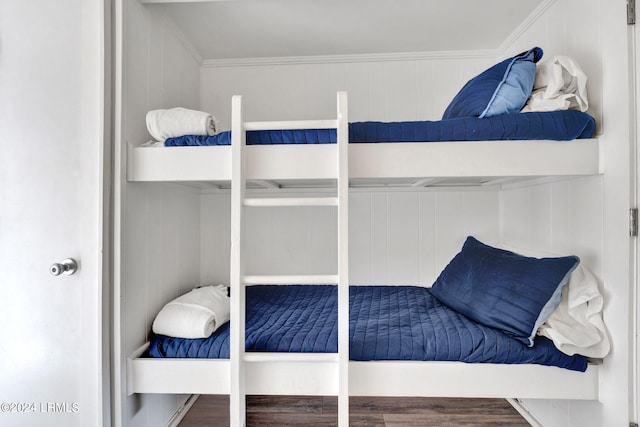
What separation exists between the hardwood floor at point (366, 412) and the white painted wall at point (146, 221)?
0.24 m

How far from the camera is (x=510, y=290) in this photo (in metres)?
1.56

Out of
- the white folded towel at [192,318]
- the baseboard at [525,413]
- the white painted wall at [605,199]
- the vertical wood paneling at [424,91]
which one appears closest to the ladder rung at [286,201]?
the white folded towel at [192,318]

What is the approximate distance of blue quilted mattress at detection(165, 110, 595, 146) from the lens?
141 cm

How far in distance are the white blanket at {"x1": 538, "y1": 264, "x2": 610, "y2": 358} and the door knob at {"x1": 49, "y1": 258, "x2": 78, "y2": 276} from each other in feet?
6.45

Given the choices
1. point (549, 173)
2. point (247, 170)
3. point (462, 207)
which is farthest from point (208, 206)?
point (549, 173)

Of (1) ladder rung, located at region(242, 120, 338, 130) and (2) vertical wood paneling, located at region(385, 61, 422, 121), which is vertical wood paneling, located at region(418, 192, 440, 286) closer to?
(2) vertical wood paneling, located at region(385, 61, 422, 121)

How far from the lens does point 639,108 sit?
1.33 meters

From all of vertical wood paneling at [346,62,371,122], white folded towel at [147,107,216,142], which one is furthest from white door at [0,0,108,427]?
vertical wood paneling at [346,62,371,122]

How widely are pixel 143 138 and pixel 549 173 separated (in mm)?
1815

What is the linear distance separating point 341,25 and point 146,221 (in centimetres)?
159

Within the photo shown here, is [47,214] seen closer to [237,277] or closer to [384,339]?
[237,277]

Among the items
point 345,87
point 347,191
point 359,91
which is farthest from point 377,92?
point 347,191

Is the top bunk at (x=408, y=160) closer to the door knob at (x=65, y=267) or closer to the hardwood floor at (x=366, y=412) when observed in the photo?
the door knob at (x=65, y=267)

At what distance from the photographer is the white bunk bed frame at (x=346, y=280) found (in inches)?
54.9
